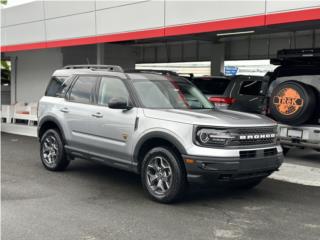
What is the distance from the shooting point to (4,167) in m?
9.34

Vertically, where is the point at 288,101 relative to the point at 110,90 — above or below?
below

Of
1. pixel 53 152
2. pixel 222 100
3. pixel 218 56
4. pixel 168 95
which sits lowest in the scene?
pixel 53 152

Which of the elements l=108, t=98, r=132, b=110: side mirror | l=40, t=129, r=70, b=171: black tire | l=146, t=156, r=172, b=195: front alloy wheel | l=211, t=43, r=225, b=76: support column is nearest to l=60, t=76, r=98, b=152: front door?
l=40, t=129, r=70, b=171: black tire

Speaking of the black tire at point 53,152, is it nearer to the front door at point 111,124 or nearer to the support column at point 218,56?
the front door at point 111,124

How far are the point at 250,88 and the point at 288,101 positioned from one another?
2.66 meters

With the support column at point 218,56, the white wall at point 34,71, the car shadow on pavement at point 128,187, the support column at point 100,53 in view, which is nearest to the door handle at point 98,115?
the car shadow on pavement at point 128,187

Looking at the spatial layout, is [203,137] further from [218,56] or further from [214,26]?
[218,56]

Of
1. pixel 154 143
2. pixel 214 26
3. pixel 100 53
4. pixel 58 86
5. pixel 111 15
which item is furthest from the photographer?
pixel 100 53

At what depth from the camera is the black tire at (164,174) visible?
20.8 feet

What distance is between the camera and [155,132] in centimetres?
662

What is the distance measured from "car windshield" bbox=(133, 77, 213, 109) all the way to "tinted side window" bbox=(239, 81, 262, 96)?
14.6ft

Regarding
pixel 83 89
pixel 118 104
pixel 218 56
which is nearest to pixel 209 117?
pixel 118 104

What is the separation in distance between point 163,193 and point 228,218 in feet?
3.39

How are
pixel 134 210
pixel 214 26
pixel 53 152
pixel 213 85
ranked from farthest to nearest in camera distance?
1. pixel 213 85
2. pixel 214 26
3. pixel 53 152
4. pixel 134 210
